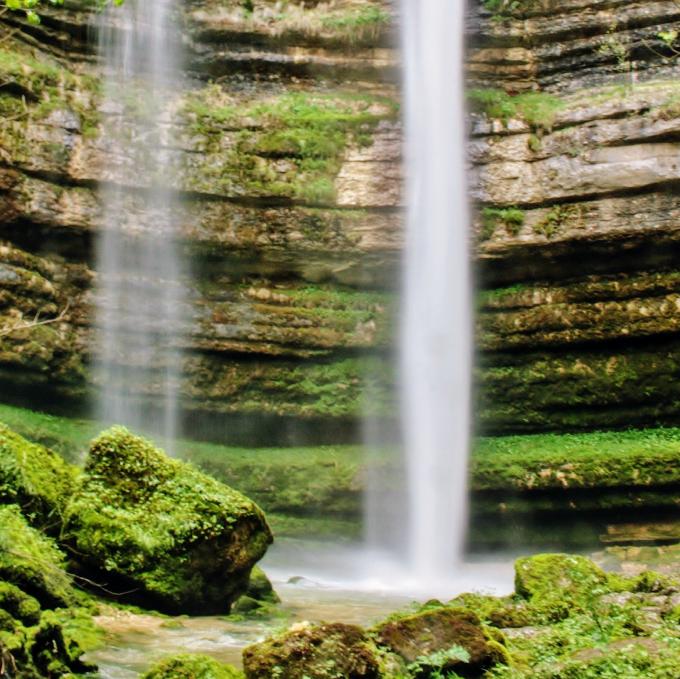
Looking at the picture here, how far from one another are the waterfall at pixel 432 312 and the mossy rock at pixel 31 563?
8.98 m

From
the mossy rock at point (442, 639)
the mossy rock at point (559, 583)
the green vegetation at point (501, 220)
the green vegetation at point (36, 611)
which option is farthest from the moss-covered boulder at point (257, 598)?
the green vegetation at point (501, 220)

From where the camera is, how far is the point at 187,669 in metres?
4.32

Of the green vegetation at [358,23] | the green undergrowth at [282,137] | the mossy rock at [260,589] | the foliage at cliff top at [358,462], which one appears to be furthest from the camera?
the green vegetation at [358,23]

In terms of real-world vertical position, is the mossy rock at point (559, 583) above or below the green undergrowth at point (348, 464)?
below

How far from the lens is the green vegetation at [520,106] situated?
54.6ft

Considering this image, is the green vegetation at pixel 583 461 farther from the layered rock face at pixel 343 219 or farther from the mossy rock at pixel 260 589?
the mossy rock at pixel 260 589

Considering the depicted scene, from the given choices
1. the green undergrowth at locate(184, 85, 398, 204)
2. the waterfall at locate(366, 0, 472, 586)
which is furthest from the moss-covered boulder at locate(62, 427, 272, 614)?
the green undergrowth at locate(184, 85, 398, 204)

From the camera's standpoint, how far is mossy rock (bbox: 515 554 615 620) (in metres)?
6.83

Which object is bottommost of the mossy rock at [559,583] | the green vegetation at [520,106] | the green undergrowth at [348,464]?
the mossy rock at [559,583]

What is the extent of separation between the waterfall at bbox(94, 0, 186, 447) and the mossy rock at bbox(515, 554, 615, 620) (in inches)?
393

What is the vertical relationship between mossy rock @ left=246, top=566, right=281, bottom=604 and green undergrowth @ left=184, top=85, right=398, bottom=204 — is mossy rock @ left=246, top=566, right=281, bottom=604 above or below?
below

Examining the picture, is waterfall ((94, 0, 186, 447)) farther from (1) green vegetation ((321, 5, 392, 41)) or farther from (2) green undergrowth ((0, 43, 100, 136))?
(1) green vegetation ((321, 5, 392, 41))

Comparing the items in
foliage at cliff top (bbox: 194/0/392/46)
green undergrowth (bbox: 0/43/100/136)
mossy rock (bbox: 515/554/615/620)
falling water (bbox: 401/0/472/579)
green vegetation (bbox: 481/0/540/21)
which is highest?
green vegetation (bbox: 481/0/540/21)

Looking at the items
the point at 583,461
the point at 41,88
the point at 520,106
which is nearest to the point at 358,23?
the point at 520,106
